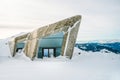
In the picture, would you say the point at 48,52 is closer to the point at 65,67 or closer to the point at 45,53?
the point at 45,53

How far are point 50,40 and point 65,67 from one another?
0.33 meters

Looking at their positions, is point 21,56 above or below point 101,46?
below

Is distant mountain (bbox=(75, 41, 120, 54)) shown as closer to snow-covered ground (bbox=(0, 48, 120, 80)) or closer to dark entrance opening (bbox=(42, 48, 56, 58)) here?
snow-covered ground (bbox=(0, 48, 120, 80))

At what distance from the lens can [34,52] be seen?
2578mm

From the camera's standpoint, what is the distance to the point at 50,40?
254 centimetres

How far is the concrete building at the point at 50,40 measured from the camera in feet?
8.32

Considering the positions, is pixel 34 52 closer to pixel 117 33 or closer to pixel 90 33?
pixel 90 33

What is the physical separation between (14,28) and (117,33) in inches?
43.6

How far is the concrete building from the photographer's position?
8.32 ft

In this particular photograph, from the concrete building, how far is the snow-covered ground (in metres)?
Result: 0.07

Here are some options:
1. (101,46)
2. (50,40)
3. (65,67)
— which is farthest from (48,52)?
(101,46)

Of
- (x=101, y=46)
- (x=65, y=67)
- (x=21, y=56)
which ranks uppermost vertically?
(x=101, y=46)
